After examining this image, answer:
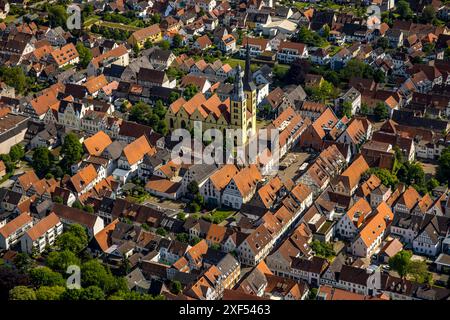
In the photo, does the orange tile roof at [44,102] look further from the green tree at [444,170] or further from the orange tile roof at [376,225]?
the green tree at [444,170]

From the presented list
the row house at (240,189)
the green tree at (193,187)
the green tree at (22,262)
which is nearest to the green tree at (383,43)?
the row house at (240,189)

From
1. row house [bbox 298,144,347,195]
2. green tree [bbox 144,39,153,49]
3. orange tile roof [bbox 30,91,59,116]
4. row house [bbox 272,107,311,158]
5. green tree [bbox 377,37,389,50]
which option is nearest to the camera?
row house [bbox 298,144,347,195]

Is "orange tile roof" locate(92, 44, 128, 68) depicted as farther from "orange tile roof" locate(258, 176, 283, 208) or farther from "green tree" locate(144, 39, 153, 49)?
"orange tile roof" locate(258, 176, 283, 208)

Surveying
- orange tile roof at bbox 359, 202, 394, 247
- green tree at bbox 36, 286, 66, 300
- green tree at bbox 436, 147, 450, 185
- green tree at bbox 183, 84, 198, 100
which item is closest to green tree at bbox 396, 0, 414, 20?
green tree at bbox 183, 84, 198, 100

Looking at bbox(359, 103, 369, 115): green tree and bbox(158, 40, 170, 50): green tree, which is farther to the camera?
bbox(158, 40, 170, 50): green tree

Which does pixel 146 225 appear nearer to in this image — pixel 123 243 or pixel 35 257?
pixel 123 243

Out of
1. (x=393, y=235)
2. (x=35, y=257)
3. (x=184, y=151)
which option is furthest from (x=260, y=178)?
(x=35, y=257)
